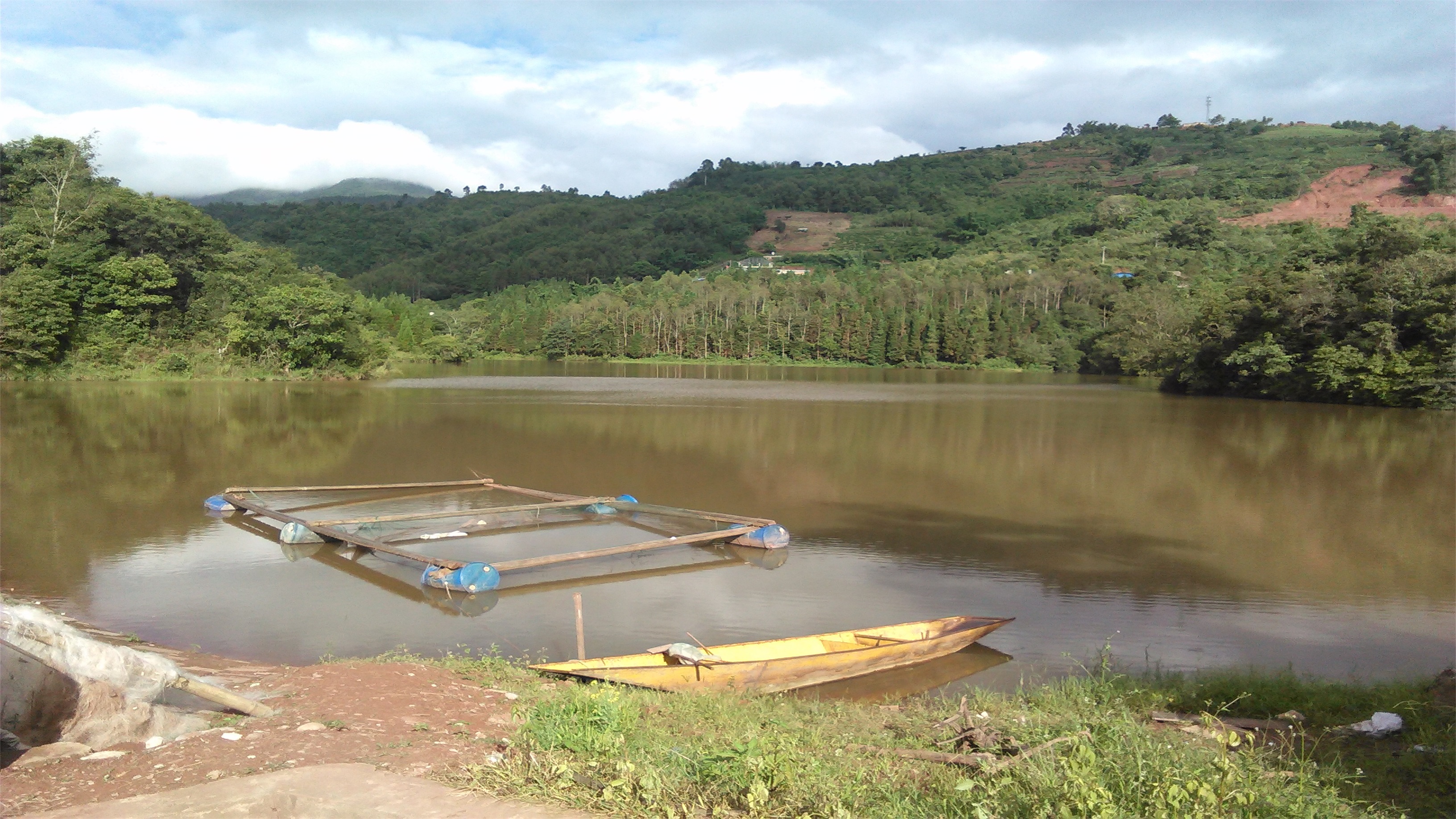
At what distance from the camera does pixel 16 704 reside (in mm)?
5098

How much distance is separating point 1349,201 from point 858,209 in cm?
8149

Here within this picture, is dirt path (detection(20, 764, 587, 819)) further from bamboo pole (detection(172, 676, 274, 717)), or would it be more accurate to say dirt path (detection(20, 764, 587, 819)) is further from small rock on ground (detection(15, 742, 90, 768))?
bamboo pole (detection(172, 676, 274, 717))

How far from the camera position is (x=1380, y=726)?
6.06 meters

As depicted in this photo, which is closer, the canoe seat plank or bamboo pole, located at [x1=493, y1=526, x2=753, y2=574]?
the canoe seat plank

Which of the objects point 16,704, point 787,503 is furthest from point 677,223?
point 16,704

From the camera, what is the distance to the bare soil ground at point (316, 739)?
15.5 ft

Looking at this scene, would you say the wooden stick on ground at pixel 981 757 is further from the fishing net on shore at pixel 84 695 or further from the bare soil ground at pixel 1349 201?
the bare soil ground at pixel 1349 201

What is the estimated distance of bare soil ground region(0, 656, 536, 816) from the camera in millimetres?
4711

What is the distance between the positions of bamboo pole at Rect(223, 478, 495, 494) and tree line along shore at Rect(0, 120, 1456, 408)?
2885 centimetres

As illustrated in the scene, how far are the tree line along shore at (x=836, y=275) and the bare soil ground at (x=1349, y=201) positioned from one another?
7.02 feet

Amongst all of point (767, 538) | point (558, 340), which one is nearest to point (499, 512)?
point (767, 538)

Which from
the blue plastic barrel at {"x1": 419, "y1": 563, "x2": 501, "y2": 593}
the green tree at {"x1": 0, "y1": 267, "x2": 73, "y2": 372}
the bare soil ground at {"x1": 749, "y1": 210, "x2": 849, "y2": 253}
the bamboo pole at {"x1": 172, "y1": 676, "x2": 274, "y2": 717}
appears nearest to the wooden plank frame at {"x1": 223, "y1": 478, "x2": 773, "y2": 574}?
the blue plastic barrel at {"x1": 419, "y1": 563, "x2": 501, "y2": 593}

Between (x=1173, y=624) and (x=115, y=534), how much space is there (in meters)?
14.1

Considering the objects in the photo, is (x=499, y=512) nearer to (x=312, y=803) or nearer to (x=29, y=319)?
(x=312, y=803)
